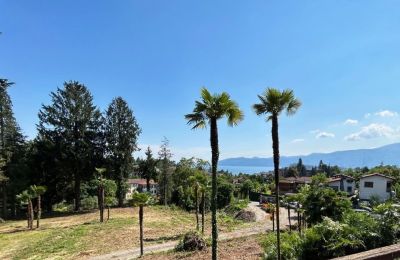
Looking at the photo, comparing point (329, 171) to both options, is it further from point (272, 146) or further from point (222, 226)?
point (272, 146)

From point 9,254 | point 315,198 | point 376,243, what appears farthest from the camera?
point 9,254

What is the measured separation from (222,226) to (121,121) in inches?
960

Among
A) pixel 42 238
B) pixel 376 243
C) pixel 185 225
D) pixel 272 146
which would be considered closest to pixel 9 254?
pixel 42 238

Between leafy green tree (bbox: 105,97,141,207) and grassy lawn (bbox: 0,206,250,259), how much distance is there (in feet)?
23.0

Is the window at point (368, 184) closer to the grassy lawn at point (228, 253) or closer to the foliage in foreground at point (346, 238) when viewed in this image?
the grassy lawn at point (228, 253)

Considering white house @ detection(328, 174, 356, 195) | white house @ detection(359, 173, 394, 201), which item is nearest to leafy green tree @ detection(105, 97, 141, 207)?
white house @ detection(359, 173, 394, 201)

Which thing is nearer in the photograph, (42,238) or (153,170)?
(42,238)

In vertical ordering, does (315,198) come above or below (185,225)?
above

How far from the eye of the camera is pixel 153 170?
6988 cm

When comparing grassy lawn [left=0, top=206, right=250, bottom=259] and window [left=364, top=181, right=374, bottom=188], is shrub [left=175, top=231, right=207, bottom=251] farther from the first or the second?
window [left=364, top=181, right=374, bottom=188]

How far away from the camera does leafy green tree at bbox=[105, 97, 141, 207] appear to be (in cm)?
4975

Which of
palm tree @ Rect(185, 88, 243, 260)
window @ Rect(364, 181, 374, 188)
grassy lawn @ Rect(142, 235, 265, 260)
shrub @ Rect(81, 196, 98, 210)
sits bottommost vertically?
shrub @ Rect(81, 196, 98, 210)

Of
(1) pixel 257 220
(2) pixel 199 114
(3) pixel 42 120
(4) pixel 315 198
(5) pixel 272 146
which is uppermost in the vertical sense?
(3) pixel 42 120

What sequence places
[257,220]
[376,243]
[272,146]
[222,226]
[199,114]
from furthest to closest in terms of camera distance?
[257,220] < [222,226] < [199,114] < [272,146] < [376,243]
